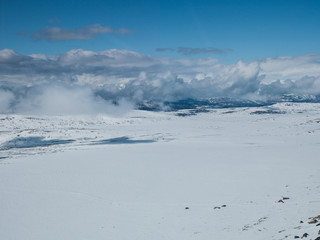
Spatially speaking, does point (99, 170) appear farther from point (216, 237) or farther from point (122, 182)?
point (216, 237)

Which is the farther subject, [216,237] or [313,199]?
[313,199]

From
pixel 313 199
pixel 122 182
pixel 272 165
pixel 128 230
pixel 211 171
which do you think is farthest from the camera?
pixel 272 165

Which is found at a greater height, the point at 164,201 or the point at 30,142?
the point at 30,142

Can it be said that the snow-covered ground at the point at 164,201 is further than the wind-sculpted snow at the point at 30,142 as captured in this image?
No

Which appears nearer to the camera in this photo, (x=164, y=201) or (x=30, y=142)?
(x=164, y=201)

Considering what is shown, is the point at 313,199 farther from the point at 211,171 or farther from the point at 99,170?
the point at 99,170

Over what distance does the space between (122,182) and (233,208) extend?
13.6 meters

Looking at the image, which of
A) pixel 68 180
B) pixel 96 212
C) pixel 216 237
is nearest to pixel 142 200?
pixel 96 212

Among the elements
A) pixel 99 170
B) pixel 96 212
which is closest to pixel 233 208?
pixel 96 212

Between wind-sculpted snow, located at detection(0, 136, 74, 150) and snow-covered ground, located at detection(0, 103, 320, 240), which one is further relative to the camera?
wind-sculpted snow, located at detection(0, 136, 74, 150)

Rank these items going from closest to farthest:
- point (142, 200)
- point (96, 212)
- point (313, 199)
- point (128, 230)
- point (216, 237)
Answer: point (216, 237) → point (128, 230) → point (313, 199) → point (96, 212) → point (142, 200)

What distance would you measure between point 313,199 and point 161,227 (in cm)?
1051

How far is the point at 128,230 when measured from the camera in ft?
54.9

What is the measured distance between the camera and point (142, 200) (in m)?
22.6
